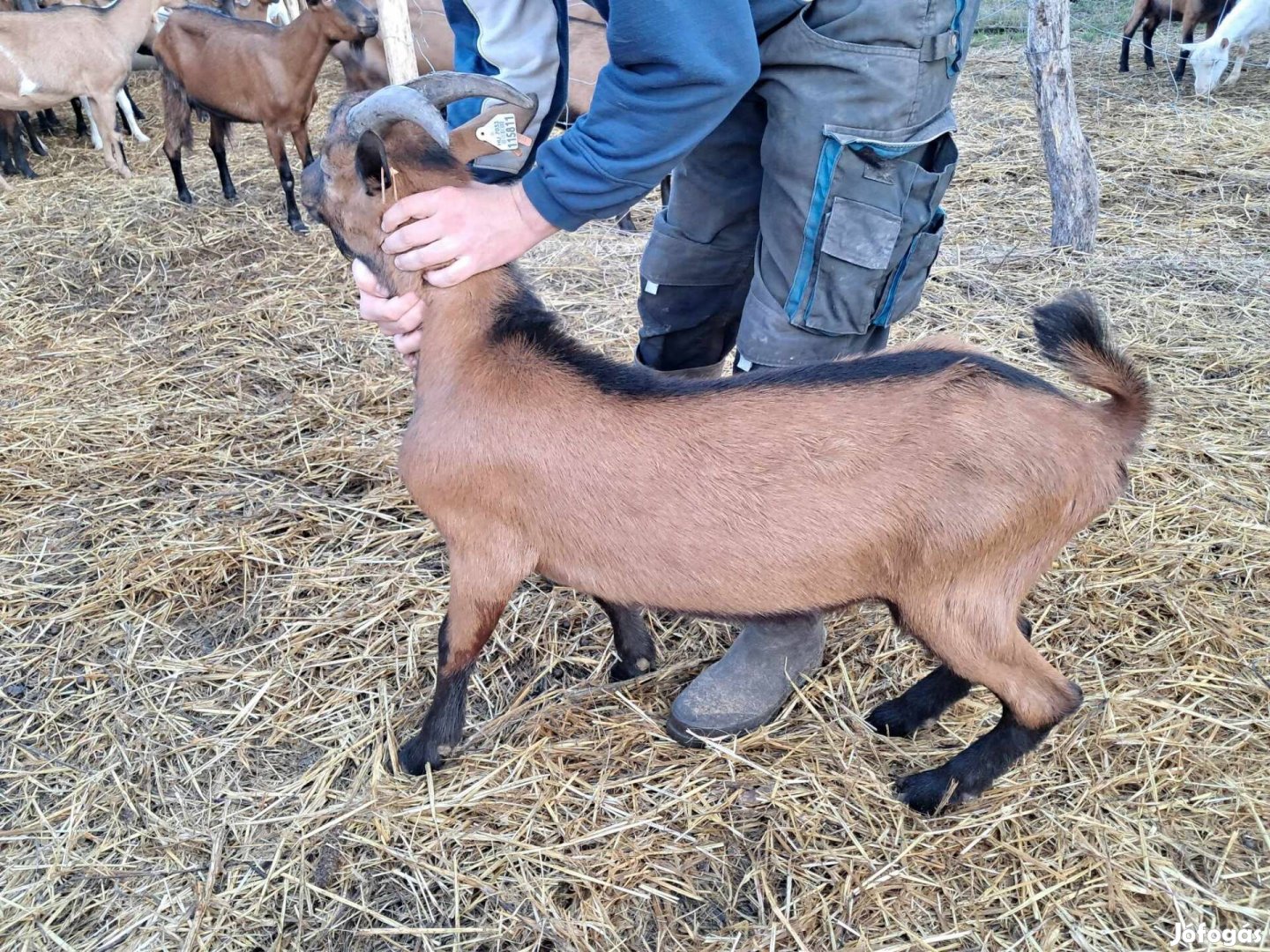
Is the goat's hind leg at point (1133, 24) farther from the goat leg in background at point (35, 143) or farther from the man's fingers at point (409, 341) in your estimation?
the goat leg in background at point (35, 143)

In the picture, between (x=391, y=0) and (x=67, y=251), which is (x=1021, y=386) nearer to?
(x=391, y=0)

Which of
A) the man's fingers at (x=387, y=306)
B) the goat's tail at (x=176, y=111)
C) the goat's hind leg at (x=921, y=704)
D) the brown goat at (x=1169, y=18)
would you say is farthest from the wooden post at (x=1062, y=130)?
the goat's tail at (x=176, y=111)

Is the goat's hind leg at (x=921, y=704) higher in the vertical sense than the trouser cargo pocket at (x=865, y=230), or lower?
lower

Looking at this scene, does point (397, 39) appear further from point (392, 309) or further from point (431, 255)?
point (431, 255)

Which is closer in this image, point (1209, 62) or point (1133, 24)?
point (1209, 62)

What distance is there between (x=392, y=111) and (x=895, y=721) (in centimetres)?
203

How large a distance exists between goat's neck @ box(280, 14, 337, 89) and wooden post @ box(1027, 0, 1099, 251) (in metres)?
4.97

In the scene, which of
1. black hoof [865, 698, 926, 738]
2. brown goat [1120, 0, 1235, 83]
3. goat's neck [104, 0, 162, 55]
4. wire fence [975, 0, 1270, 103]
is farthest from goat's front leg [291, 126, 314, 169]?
brown goat [1120, 0, 1235, 83]

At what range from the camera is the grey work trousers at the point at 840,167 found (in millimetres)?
1969

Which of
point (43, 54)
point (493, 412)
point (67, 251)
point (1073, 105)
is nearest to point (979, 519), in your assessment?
point (493, 412)

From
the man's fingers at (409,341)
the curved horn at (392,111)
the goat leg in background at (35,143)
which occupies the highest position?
the curved horn at (392,111)

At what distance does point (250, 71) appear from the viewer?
22.2ft

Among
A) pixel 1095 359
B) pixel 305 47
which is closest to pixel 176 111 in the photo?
pixel 305 47

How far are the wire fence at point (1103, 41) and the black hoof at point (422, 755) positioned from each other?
8.84m
